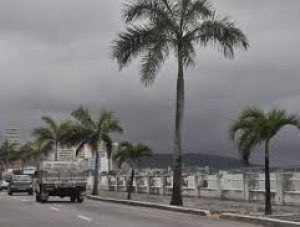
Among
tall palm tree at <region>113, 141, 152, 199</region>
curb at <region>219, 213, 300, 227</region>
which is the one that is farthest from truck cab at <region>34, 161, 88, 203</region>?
curb at <region>219, 213, 300, 227</region>

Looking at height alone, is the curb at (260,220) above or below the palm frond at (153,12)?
below

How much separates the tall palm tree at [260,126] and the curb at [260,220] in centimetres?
124

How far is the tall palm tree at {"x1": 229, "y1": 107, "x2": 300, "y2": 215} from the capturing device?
22516 millimetres

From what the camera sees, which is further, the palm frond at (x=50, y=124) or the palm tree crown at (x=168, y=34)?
the palm frond at (x=50, y=124)

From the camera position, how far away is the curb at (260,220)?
19.1 m

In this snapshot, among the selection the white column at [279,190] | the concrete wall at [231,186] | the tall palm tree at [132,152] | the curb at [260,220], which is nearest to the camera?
the curb at [260,220]

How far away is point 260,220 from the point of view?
67.8 feet

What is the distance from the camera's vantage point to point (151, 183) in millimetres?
48281

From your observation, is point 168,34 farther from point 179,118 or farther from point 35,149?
point 35,149

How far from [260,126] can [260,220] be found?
3.41m

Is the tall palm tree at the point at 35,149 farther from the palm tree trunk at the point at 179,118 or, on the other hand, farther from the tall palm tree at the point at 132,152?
the palm tree trunk at the point at 179,118

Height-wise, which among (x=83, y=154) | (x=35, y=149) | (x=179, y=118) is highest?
(x=35, y=149)

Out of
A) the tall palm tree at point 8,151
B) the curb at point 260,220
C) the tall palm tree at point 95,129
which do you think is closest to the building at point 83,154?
the tall palm tree at point 95,129

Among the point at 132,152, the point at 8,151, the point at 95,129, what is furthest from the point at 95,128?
the point at 8,151
